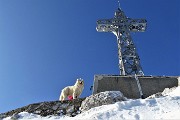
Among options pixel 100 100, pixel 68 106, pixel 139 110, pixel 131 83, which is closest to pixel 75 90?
pixel 131 83

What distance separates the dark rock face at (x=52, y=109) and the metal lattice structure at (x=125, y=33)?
96.3ft

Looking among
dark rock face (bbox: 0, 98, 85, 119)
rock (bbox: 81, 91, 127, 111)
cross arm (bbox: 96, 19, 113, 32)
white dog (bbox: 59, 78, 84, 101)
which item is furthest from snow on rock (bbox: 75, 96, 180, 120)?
cross arm (bbox: 96, 19, 113, 32)

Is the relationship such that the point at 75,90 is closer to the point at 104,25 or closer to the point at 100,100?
the point at 100,100

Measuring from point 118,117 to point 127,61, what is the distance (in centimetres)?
3485

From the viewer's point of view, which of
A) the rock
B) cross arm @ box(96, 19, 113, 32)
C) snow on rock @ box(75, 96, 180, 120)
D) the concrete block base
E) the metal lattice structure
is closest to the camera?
snow on rock @ box(75, 96, 180, 120)

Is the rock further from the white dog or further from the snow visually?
the white dog

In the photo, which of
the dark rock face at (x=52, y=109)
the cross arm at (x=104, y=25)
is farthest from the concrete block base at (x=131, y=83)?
the cross arm at (x=104, y=25)

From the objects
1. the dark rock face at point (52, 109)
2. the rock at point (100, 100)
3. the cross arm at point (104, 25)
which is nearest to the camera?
the rock at point (100, 100)

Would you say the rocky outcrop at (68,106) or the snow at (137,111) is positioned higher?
the rocky outcrop at (68,106)

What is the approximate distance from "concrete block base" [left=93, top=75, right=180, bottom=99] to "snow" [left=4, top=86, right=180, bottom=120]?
6878 mm

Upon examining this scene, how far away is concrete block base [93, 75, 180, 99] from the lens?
69.8 ft

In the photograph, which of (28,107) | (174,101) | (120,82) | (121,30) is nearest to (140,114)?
(174,101)

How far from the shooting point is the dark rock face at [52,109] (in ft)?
50.0

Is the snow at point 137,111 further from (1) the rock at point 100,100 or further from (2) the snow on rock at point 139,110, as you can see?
(1) the rock at point 100,100
